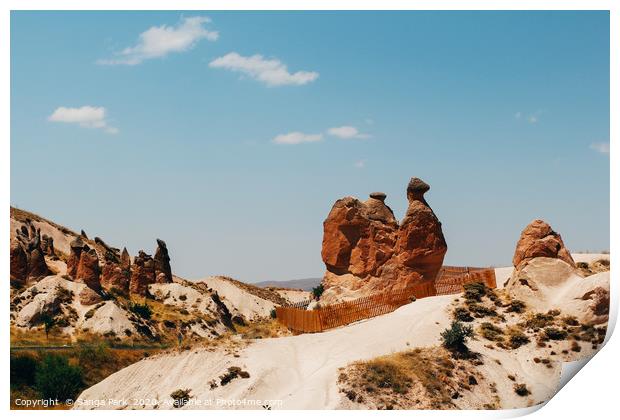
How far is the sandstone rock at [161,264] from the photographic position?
80.6 meters

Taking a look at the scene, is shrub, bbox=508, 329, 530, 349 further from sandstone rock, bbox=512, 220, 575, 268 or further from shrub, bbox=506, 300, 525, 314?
sandstone rock, bbox=512, 220, 575, 268

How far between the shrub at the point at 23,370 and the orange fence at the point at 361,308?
14.9 m

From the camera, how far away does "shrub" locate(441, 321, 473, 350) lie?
3234 centimetres

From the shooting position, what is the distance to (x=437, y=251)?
43.1 metres

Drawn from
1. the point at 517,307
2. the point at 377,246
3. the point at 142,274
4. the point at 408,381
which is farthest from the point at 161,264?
the point at 408,381

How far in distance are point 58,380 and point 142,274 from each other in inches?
1530

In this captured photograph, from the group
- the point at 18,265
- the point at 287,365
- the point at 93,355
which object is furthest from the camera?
the point at 18,265

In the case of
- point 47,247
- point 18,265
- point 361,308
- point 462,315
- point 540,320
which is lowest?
point 540,320

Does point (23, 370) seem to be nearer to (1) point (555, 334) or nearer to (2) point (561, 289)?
(1) point (555, 334)

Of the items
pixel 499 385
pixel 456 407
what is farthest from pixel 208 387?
pixel 499 385

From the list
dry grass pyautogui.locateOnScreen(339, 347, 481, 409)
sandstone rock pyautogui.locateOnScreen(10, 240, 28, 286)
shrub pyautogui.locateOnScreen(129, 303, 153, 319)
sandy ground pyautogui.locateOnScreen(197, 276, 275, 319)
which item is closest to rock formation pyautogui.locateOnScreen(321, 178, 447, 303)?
dry grass pyautogui.locateOnScreen(339, 347, 481, 409)

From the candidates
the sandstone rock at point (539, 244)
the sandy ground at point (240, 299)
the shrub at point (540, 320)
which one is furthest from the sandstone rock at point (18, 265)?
the shrub at point (540, 320)

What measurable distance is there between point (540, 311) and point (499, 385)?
6127 millimetres

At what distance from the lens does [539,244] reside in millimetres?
36125
